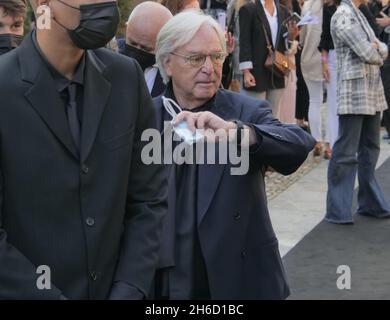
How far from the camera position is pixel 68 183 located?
2.36 metres

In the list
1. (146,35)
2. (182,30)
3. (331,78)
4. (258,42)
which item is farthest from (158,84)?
(331,78)

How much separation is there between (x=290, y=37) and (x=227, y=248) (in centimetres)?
659

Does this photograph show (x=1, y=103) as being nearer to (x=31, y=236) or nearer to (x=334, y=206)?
(x=31, y=236)

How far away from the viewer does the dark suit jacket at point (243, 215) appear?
9.77ft

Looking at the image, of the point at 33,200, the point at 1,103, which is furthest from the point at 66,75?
the point at 33,200

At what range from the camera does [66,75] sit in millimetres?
2471

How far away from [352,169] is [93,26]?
5.31m

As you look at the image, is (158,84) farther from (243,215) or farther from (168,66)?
(243,215)

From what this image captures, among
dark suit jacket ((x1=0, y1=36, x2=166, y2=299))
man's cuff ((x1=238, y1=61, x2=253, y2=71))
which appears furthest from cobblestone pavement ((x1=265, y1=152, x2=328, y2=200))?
dark suit jacket ((x1=0, y1=36, x2=166, y2=299))

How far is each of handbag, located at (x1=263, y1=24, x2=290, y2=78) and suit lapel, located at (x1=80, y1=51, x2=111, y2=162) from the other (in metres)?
6.47

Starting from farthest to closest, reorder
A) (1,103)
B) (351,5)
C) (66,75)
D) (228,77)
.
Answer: (228,77)
(351,5)
(66,75)
(1,103)

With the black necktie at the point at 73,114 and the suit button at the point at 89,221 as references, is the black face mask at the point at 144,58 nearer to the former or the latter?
the black necktie at the point at 73,114

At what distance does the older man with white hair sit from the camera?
2.98 meters

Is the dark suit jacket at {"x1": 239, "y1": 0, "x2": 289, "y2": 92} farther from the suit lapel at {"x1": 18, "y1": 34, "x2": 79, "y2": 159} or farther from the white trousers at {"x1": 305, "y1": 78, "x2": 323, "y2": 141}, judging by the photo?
the suit lapel at {"x1": 18, "y1": 34, "x2": 79, "y2": 159}
